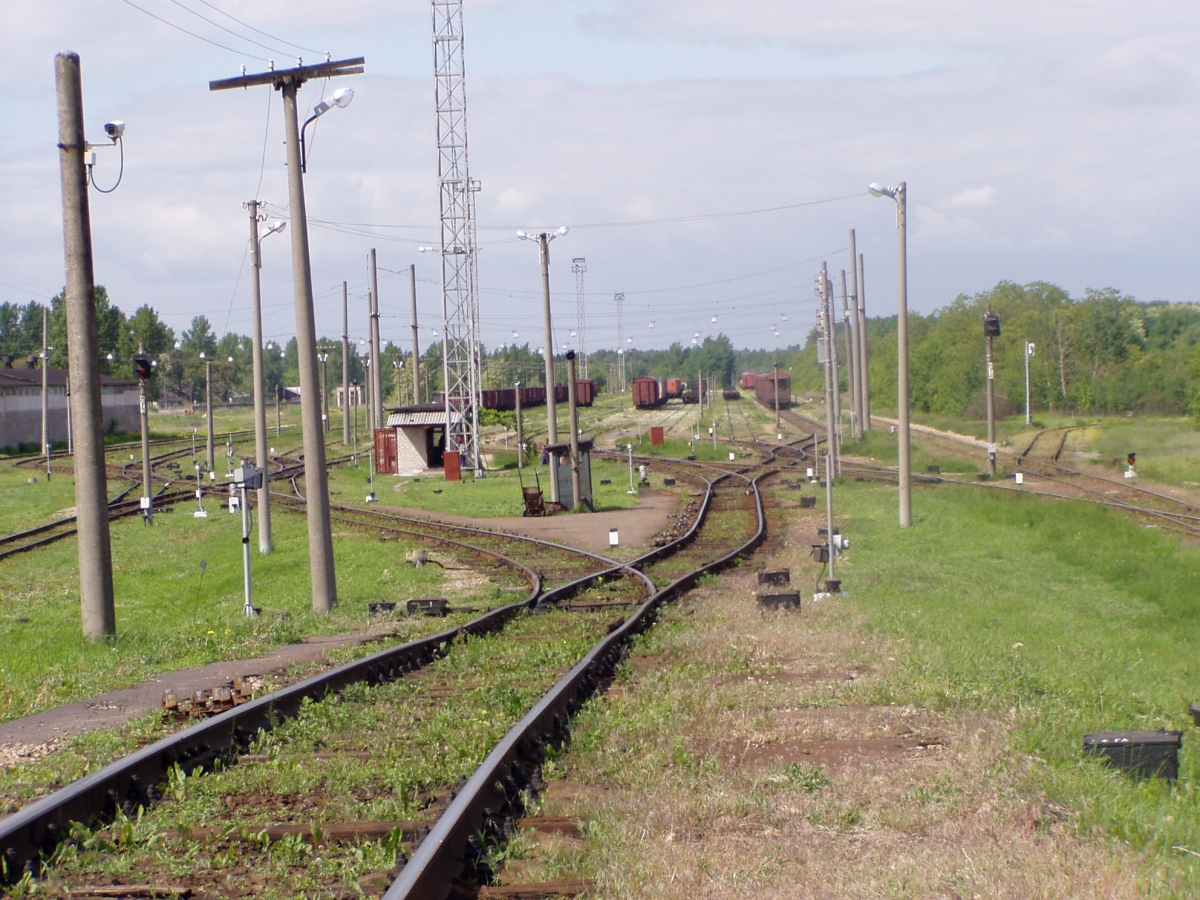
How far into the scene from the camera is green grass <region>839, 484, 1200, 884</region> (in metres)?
6.06

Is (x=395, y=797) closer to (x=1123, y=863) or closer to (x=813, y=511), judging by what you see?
(x=1123, y=863)

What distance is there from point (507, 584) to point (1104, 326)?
8516cm

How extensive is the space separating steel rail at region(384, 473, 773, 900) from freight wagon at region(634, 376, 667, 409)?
3110 inches

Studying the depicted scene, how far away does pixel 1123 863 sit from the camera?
482 cm

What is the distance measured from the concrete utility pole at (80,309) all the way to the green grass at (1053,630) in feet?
27.9

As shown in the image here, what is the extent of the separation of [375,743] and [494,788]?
5.24 ft

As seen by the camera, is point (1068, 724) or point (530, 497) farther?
point (530, 497)

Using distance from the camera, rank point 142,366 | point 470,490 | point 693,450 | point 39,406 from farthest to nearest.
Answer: point 39,406
point 693,450
point 470,490
point 142,366

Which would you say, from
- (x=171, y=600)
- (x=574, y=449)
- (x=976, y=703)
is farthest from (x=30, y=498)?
(x=976, y=703)

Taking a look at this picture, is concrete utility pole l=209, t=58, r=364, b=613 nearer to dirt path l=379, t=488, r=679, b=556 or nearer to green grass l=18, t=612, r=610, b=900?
green grass l=18, t=612, r=610, b=900

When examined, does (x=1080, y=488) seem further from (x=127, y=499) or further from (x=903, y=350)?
(x=127, y=499)

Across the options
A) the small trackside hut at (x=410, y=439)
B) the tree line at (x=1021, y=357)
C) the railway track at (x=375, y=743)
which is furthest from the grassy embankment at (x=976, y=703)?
the tree line at (x=1021, y=357)

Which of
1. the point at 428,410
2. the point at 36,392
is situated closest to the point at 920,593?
the point at 428,410

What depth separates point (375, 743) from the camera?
7.35m
